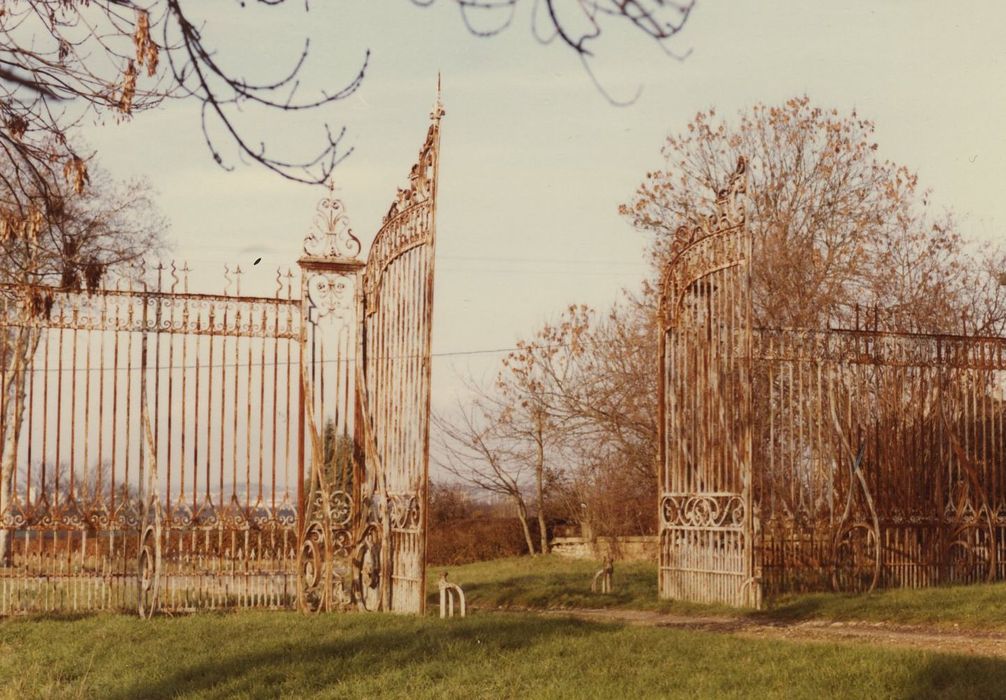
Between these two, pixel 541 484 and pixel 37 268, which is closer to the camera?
pixel 37 268

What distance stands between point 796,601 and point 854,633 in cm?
240

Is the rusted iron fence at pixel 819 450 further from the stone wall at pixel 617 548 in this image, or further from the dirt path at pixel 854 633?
the stone wall at pixel 617 548

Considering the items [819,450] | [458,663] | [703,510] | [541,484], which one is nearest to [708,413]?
[703,510]

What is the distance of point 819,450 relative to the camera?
1591cm

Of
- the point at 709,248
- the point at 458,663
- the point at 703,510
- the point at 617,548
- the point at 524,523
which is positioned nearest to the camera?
the point at 458,663

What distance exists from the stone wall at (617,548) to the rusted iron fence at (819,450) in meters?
7.88

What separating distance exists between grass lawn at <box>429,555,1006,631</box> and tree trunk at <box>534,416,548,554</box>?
23.6 feet

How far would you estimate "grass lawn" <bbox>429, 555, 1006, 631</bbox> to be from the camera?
42.0ft

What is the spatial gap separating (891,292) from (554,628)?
15483 mm

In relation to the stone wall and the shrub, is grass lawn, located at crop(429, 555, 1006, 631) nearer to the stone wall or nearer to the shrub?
the stone wall

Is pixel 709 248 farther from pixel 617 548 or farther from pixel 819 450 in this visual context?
pixel 617 548

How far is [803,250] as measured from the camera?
23750 mm

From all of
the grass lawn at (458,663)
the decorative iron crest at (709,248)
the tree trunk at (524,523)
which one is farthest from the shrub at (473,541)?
the grass lawn at (458,663)

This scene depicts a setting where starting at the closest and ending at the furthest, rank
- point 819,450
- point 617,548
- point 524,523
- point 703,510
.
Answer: point 703,510 < point 819,450 < point 617,548 < point 524,523
